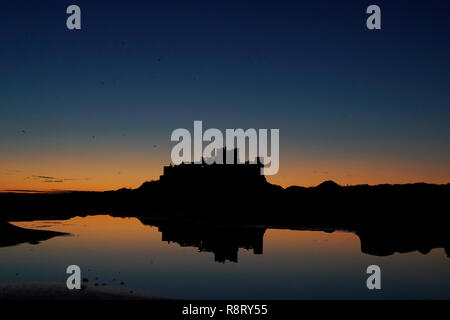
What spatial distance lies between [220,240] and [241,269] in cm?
1428

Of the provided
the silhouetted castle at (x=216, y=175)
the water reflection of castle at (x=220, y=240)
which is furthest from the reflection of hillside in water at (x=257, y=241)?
the silhouetted castle at (x=216, y=175)

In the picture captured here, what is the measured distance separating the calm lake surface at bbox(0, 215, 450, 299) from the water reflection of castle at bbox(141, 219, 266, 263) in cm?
83

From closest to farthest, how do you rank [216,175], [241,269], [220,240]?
[241,269]
[220,240]
[216,175]

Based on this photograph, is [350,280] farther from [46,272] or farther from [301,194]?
[301,194]

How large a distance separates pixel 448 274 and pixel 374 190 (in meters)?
62.1

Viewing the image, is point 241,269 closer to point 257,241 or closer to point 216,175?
point 257,241

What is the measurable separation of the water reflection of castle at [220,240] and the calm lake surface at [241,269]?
0.83 metres

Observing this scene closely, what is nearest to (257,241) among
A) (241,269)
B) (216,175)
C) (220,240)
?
(220,240)

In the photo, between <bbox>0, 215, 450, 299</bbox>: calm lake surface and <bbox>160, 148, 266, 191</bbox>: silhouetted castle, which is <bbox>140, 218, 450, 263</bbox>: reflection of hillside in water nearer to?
<bbox>0, 215, 450, 299</bbox>: calm lake surface

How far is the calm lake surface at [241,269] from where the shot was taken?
21969mm

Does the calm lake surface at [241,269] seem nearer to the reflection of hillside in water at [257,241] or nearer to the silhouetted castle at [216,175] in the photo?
the reflection of hillside in water at [257,241]

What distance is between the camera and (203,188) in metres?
103

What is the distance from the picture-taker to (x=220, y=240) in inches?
1644
